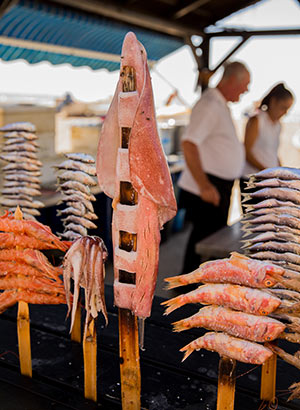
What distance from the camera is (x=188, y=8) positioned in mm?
5852

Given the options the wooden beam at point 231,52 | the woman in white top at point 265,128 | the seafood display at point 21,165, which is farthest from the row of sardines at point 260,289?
the wooden beam at point 231,52

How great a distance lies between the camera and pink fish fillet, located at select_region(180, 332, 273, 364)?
1.14m

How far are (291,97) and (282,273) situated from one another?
3.31 m

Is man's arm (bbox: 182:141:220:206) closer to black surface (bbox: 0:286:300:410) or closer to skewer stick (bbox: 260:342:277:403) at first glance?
black surface (bbox: 0:286:300:410)

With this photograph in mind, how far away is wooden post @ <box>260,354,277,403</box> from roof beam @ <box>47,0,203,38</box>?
389 cm

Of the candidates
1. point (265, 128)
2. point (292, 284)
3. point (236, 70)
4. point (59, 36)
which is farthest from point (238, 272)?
point (59, 36)

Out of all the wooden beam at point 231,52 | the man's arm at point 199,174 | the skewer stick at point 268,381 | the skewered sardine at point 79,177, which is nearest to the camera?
the skewer stick at point 268,381

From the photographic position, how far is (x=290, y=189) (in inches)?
50.4

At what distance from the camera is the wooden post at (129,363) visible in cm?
129

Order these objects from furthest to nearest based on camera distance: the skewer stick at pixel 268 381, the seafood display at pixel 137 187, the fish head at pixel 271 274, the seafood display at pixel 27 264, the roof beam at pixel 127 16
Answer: the roof beam at pixel 127 16
the seafood display at pixel 27 264
the skewer stick at pixel 268 381
the seafood display at pixel 137 187
the fish head at pixel 271 274

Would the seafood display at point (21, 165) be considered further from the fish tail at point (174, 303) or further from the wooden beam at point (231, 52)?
the wooden beam at point (231, 52)

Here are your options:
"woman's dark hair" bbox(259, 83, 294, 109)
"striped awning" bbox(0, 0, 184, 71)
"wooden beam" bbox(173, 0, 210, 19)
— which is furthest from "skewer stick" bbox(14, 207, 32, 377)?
"wooden beam" bbox(173, 0, 210, 19)

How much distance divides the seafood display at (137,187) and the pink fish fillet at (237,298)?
16cm

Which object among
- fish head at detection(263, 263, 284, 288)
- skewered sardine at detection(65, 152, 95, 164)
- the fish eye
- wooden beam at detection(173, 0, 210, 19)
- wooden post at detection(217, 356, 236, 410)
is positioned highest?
Answer: wooden beam at detection(173, 0, 210, 19)
